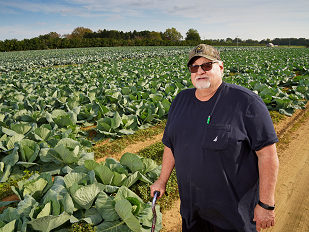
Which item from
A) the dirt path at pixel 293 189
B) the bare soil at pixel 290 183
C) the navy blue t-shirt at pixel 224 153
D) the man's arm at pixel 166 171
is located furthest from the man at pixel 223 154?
the dirt path at pixel 293 189

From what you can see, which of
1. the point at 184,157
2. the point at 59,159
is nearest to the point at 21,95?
the point at 59,159

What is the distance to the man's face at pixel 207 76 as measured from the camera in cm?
175

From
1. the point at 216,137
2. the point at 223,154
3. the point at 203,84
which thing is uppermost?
the point at 203,84

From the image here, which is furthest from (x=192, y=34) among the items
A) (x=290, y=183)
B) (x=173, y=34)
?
(x=290, y=183)

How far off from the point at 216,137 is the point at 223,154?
144 mm

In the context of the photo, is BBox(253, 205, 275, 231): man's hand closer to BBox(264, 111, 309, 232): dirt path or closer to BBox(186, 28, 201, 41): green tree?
BBox(264, 111, 309, 232): dirt path

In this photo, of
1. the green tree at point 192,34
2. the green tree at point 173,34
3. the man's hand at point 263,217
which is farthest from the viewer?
the green tree at point 173,34

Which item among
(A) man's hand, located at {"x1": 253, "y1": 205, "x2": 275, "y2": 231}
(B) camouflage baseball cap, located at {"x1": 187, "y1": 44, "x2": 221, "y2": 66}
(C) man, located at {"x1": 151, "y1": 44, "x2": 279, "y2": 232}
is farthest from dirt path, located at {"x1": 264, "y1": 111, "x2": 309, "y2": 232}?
(B) camouflage baseball cap, located at {"x1": 187, "y1": 44, "x2": 221, "y2": 66}

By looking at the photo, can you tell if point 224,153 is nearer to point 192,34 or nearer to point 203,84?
point 203,84

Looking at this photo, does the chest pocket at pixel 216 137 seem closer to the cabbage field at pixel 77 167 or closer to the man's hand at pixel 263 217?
the man's hand at pixel 263 217

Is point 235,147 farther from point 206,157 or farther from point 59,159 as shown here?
point 59,159

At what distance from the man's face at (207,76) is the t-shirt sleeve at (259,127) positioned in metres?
0.37

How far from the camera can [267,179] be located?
5.21ft

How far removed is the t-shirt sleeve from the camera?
151 centimetres
